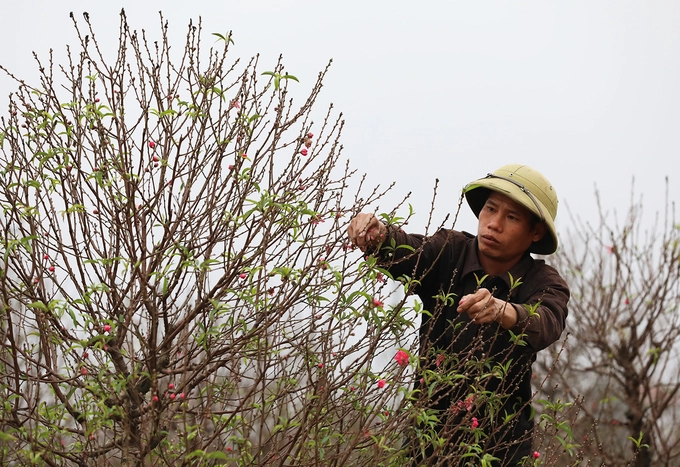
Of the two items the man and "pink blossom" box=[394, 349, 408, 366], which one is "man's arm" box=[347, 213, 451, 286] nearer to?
the man

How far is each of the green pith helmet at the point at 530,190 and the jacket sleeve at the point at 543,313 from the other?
0.68 feet

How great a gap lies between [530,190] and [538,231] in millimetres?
190

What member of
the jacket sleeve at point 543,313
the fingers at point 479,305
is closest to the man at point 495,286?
the jacket sleeve at point 543,313

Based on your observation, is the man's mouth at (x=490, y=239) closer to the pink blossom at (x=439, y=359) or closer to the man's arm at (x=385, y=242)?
the man's arm at (x=385, y=242)

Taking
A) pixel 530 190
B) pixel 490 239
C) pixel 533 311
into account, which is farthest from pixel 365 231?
pixel 530 190

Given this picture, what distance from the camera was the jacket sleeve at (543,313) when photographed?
10.0 ft

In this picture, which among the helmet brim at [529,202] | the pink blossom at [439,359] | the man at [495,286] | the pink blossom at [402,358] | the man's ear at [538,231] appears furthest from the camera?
the man's ear at [538,231]

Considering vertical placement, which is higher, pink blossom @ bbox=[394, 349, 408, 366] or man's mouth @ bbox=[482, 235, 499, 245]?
man's mouth @ bbox=[482, 235, 499, 245]

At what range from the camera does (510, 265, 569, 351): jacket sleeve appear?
3.06 m

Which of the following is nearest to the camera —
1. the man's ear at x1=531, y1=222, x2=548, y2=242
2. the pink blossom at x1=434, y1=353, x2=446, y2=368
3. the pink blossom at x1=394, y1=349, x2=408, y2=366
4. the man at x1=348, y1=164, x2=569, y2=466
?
the pink blossom at x1=394, y1=349, x2=408, y2=366

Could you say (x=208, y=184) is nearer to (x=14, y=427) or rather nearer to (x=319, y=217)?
(x=319, y=217)

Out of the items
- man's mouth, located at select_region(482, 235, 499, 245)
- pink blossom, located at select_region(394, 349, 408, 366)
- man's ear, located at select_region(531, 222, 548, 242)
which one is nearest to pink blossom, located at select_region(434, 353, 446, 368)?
pink blossom, located at select_region(394, 349, 408, 366)

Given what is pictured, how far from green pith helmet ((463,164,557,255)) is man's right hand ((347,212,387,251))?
0.55 m

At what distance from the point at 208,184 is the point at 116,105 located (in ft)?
1.41
